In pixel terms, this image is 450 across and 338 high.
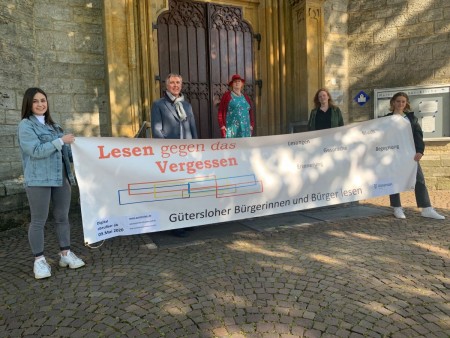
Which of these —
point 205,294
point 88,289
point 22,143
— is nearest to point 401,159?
point 205,294

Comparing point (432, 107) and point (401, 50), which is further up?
point (401, 50)

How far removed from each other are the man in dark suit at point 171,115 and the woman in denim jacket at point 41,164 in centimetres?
126

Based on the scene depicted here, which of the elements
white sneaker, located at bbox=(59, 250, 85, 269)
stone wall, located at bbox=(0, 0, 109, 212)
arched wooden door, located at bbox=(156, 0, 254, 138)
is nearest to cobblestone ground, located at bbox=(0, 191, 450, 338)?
white sneaker, located at bbox=(59, 250, 85, 269)

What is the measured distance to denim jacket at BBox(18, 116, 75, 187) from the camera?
337 cm

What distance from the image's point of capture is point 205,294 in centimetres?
300

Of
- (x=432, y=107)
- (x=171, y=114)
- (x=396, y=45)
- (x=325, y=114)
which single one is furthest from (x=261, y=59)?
(x=171, y=114)

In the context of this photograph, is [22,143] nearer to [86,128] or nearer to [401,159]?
[86,128]

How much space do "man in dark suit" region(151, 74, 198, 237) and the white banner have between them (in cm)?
56

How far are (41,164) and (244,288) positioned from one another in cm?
209

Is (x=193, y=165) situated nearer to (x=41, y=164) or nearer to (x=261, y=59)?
(x=41, y=164)

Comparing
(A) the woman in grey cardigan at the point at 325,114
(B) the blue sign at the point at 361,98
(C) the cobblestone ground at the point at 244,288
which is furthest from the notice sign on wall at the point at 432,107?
(C) the cobblestone ground at the point at 244,288

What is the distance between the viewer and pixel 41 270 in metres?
3.47

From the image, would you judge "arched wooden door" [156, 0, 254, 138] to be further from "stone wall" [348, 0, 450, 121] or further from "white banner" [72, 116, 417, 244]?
"white banner" [72, 116, 417, 244]

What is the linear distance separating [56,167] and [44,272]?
0.95 m
